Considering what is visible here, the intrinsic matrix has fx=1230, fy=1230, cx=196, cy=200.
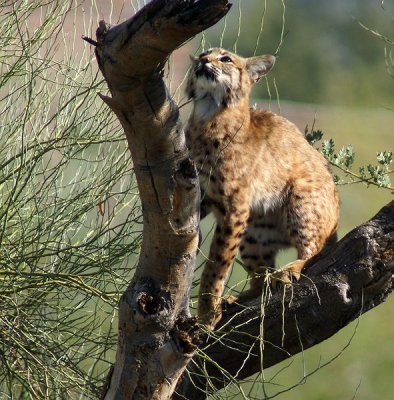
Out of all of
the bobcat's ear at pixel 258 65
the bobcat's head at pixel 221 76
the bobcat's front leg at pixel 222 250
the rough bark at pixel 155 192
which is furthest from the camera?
the bobcat's ear at pixel 258 65

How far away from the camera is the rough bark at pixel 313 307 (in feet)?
13.1

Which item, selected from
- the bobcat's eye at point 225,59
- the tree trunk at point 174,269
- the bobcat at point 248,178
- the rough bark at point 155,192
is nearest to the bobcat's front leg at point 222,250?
the bobcat at point 248,178

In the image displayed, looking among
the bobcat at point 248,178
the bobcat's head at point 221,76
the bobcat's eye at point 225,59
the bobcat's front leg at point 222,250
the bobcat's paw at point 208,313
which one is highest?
the bobcat's eye at point 225,59

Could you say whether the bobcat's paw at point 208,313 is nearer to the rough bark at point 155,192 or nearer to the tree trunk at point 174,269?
the tree trunk at point 174,269

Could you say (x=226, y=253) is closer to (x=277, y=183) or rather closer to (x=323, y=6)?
(x=277, y=183)

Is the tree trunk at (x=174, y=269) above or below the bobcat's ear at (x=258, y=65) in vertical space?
below

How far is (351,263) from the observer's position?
13.1 ft

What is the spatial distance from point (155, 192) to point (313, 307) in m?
1.10

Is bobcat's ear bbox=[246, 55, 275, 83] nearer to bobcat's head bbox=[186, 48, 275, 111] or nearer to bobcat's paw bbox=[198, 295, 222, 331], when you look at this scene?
bobcat's head bbox=[186, 48, 275, 111]

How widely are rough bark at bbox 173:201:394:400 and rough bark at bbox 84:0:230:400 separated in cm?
48

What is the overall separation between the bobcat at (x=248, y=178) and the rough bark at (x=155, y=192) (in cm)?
103

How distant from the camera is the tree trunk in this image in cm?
279

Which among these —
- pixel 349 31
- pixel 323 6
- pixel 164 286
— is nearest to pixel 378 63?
pixel 349 31

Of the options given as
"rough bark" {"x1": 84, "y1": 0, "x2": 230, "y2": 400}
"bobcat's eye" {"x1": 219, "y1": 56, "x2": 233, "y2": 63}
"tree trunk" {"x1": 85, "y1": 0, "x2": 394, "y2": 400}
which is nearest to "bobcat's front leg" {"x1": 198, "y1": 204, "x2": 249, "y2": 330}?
"tree trunk" {"x1": 85, "y1": 0, "x2": 394, "y2": 400}
